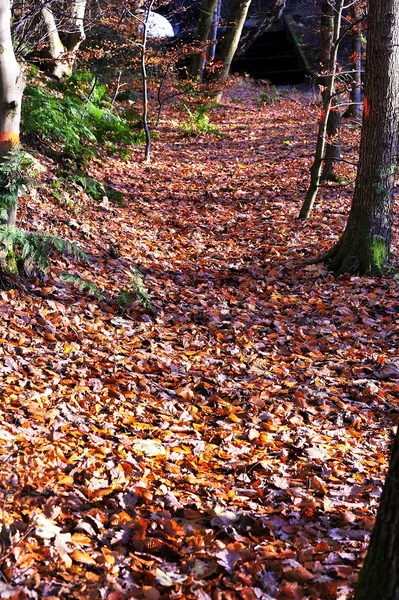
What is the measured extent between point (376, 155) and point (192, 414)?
184 inches

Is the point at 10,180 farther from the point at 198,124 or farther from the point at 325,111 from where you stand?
the point at 198,124

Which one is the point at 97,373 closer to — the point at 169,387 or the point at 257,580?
the point at 169,387

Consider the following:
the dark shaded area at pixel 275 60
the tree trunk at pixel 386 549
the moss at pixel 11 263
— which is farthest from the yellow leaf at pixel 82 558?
the dark shaded area at pixel 275 60

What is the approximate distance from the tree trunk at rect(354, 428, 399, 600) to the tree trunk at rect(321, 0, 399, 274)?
6019mm

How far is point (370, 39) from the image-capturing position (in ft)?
25.1

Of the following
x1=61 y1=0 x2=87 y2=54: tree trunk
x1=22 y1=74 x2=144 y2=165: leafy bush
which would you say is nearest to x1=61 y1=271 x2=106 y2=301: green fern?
x1=22 y1=74 x2=144 y2=165: leafy bush

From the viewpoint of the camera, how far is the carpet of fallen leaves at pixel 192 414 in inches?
121

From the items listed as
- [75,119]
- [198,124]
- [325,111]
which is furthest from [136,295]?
[198,124]

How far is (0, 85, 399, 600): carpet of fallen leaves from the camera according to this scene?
3.09 meters

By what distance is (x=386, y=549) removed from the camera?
2262 mm

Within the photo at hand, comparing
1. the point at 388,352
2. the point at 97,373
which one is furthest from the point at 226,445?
the point at 388,352

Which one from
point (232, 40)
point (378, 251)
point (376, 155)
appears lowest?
point (378, 251)

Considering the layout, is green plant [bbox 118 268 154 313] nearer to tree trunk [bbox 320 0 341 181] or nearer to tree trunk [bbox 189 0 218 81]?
tree trunk [bbox 320 0 341 181]

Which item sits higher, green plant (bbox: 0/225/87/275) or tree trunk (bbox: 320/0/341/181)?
tree trunk (bbox: 320/0/341/181)
